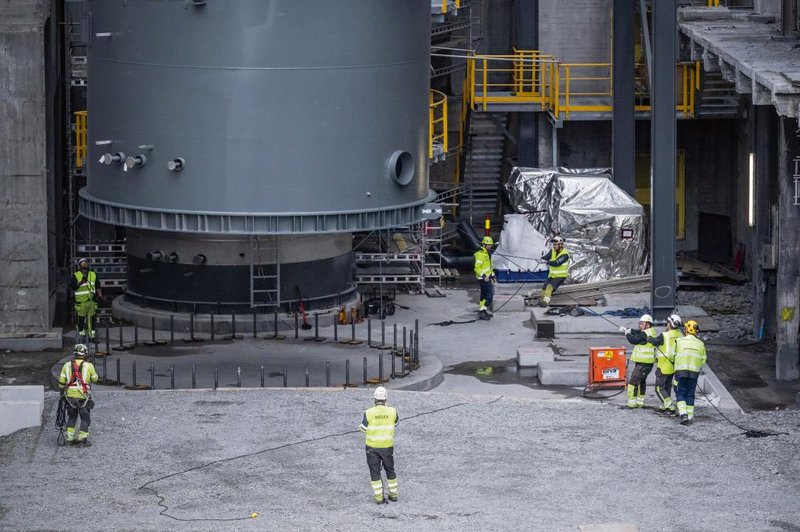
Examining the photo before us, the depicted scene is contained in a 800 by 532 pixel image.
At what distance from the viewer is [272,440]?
78.3 feet

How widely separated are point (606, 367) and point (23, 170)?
10680 mm

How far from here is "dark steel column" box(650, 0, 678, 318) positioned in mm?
29812

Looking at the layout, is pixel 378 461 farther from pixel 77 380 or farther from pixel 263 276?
pixel 263 276

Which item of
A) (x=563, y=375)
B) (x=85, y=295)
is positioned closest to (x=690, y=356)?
(x=563, y=375)

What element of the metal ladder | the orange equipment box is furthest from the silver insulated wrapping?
the orange equipment box

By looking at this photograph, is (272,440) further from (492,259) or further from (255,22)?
(492,259)

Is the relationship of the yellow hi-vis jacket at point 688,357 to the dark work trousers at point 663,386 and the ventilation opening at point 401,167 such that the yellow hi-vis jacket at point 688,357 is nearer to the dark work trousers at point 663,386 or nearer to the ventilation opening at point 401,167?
the dark work trousers at point 663,386

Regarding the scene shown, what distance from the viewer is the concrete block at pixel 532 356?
95.6 feet

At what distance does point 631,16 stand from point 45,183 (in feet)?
41.2

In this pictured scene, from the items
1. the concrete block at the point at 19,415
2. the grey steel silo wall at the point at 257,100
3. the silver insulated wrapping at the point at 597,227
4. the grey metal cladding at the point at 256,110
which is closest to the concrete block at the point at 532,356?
the grey metal cladding at the point at 256,110

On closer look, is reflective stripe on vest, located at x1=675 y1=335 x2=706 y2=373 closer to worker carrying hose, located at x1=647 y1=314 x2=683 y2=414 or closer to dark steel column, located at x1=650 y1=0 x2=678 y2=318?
worker carrying hose, located at x1=647 y1=314 x2=683 y2=414

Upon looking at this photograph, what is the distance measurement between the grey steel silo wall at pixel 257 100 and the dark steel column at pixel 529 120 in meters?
11.9

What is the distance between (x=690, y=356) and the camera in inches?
981

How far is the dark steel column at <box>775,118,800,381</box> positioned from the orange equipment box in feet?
8.60
